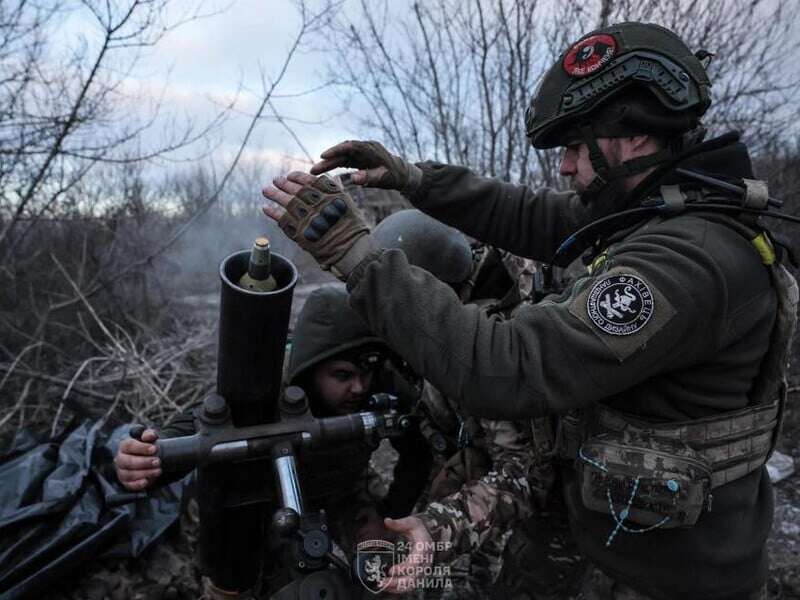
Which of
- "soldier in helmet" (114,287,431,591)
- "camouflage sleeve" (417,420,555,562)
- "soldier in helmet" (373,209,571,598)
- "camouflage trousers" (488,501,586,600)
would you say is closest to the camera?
"camouflage sleeve" (417,420,555,562)

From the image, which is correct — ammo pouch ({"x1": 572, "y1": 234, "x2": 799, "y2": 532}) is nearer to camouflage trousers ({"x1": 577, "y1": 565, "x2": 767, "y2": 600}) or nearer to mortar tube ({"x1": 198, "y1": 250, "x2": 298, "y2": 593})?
camouflage trousers ({"x1": 577, "y1": 565, "x2": 767, "y2": 600})

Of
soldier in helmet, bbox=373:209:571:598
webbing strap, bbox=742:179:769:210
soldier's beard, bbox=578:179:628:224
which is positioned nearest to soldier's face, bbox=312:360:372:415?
soldier in helmet, bbox=373:209:571:598

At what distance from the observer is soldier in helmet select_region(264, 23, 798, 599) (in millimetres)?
1308

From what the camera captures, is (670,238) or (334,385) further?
(334,385)

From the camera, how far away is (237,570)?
77.7 inches

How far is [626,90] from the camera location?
1629mm

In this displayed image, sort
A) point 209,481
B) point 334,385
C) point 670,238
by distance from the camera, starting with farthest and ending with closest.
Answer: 1. point 334,385
2. point 209,481
3. point 670,238

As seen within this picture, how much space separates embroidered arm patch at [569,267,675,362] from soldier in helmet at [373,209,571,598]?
701 mm

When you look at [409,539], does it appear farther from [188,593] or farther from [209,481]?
[188,593]

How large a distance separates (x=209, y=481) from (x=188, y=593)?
1.39m

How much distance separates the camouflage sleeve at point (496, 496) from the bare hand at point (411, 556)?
5cm

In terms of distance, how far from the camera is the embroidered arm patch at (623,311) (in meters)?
1.27

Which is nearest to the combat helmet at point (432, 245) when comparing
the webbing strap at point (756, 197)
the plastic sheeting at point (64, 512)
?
the webbing strap at point (756, 197)

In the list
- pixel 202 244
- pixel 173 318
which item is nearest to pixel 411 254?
pixel 173 318
